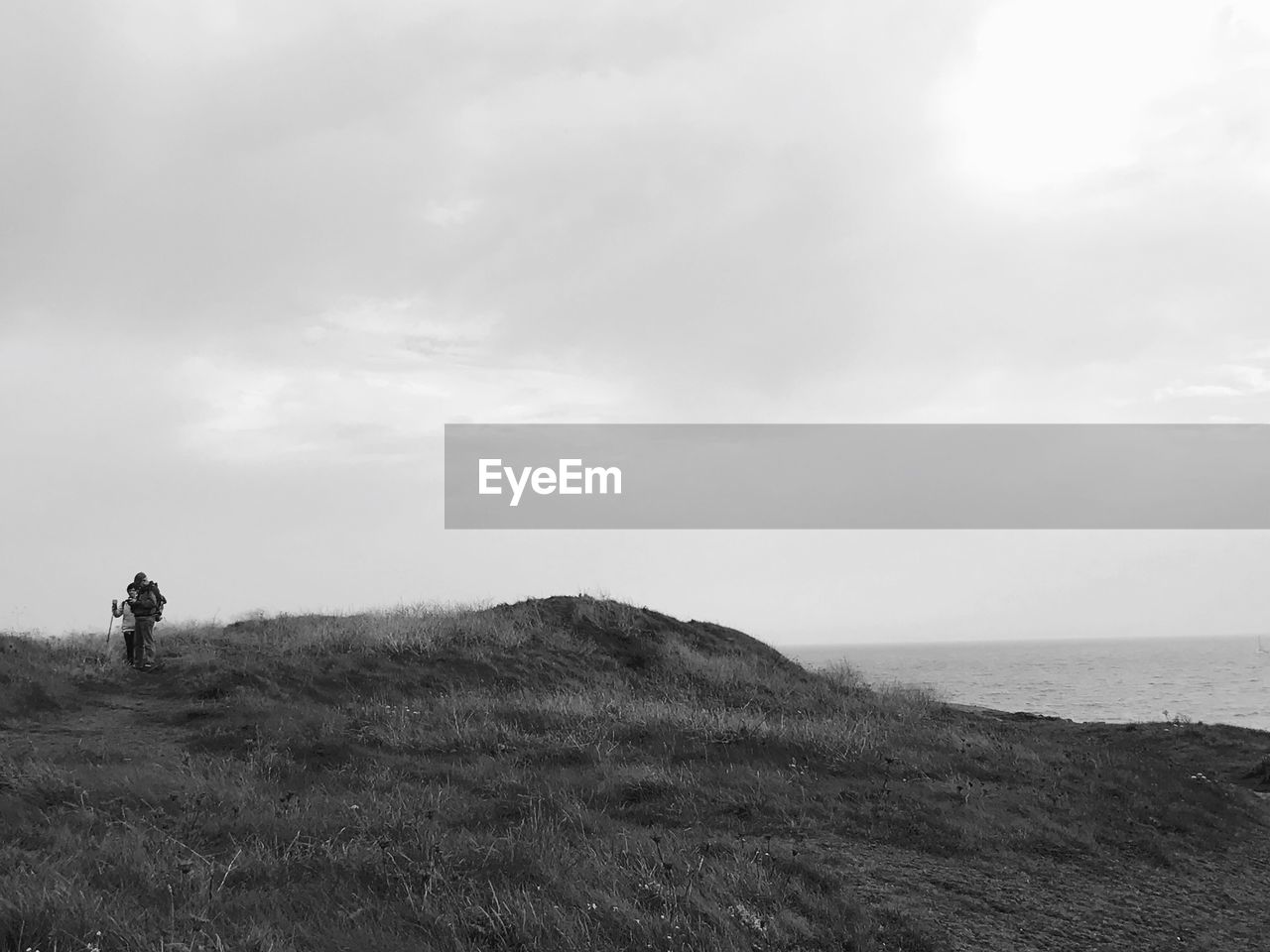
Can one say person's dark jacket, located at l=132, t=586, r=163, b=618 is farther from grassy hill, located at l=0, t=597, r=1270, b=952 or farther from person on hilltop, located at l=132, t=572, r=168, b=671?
grassy hill, located at l=0, t=597, r=1270, b=952

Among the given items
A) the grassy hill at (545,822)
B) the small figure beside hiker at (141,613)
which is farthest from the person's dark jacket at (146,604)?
the grassy hill at (545,822)

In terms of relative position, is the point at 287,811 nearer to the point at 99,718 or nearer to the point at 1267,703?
the point at 99,718

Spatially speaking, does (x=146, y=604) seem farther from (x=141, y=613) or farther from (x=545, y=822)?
(x=545, y=822)

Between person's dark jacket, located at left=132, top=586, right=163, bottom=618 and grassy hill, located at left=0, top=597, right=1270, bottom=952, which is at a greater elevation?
person's dark jacket, located at left=132, top=586, right=163, bottom=618

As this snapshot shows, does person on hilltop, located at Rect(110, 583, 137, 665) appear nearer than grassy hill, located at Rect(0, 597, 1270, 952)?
No

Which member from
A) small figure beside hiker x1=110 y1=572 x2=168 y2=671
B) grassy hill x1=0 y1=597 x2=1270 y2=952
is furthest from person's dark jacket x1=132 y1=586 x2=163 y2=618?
grassy hill x1=0 y1=597 x2=1270 y2=952

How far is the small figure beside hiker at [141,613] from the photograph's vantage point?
65.3 ft

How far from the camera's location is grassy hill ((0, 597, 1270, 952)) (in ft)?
19.9

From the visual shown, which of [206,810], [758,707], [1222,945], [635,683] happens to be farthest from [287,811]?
[635,683]

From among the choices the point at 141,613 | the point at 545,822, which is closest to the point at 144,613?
the point at 141,613

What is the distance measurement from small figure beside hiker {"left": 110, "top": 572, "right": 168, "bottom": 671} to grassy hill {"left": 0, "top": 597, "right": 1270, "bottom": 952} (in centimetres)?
53

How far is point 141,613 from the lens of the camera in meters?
19.9

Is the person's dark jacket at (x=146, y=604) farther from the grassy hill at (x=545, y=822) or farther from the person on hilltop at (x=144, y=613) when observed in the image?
the grassy hill at (x=545, y=822)

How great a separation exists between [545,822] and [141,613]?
14.9 meters
